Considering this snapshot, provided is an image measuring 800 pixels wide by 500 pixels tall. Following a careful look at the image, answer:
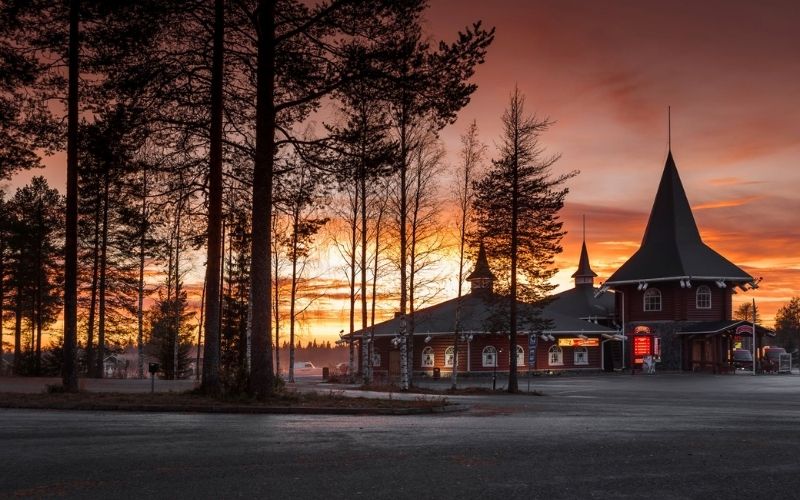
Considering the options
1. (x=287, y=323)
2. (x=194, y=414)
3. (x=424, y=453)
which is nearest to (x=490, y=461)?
(x=424, y=453)

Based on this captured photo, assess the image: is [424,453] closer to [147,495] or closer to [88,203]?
[147,495]

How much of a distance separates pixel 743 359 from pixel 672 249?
10778 mm

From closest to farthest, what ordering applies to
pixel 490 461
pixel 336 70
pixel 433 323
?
1. pixel 490 461
2. pixel 336 70
3. pixel 433 323

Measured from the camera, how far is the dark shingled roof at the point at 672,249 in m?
64.5

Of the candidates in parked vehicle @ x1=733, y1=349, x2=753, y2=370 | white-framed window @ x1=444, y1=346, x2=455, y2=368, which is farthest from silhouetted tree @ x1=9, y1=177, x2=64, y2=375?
parked vehicle @ x1=733, y1=349, x2=753, y2=370

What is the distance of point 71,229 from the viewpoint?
21.0 meters

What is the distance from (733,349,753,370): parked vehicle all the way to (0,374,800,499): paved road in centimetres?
5518

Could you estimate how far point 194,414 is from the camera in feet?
53.6

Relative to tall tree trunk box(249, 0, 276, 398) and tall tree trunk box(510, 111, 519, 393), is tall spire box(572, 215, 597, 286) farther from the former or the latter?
tall tree trunk box(249, 0, 276, 398)

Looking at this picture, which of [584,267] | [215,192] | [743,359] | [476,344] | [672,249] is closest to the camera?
[215,192]

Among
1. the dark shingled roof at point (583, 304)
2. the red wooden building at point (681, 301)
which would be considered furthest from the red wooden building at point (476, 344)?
the dark shingled roof at point (583, 304)

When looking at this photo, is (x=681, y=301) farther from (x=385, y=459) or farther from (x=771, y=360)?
(x=385, y=459)

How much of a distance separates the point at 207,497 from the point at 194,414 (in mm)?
9446

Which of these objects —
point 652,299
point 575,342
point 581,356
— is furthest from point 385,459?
point 652,299
